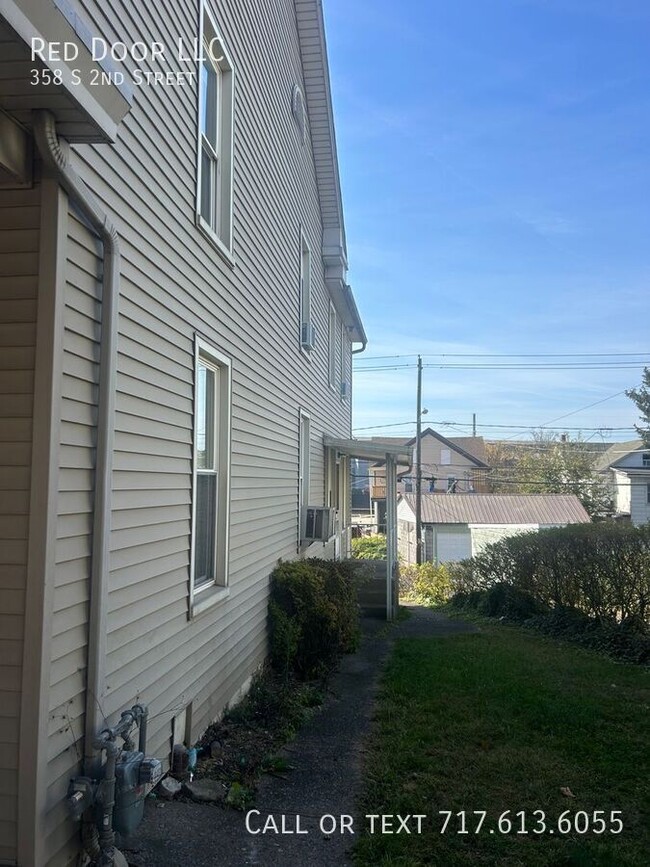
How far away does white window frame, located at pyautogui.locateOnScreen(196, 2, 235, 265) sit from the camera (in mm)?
5164

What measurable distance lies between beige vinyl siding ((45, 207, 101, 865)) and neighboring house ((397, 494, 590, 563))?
26.2 m

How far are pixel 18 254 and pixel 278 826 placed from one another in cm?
344

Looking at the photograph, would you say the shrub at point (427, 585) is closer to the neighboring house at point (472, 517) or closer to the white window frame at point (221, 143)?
the neighboring house at point (472, 517)

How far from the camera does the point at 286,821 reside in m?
3.75

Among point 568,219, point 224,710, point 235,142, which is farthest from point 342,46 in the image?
point 568,219

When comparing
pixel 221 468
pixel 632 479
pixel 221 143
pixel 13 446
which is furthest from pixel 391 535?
pixel 632 479

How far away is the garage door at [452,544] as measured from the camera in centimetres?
2920

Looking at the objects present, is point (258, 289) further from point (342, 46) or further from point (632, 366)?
point (632, 366)

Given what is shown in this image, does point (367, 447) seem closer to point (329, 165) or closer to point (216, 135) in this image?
point (329, 165)

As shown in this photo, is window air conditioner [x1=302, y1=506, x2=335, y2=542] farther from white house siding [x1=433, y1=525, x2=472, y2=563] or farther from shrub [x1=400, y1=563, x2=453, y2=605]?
white house siding [x1=433, y1=525, x2=472, y2=563]

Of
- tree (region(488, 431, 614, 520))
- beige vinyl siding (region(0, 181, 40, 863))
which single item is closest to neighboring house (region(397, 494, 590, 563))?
tree (region(488, 431, 614, 520))

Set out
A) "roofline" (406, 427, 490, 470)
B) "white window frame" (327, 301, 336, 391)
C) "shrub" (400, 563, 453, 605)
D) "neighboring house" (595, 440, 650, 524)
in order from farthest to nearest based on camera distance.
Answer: "roofline" (406, 427, 490, 470), "neighboring house" (595, 440, 650, 524), "shrub" (400, 563, 453, 605), "white window frame" (327, 301, 336, 391)

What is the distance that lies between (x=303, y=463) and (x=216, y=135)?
5.49 m

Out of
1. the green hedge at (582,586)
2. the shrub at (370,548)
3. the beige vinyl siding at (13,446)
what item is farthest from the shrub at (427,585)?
the beige vinyl siding at (13,446)
